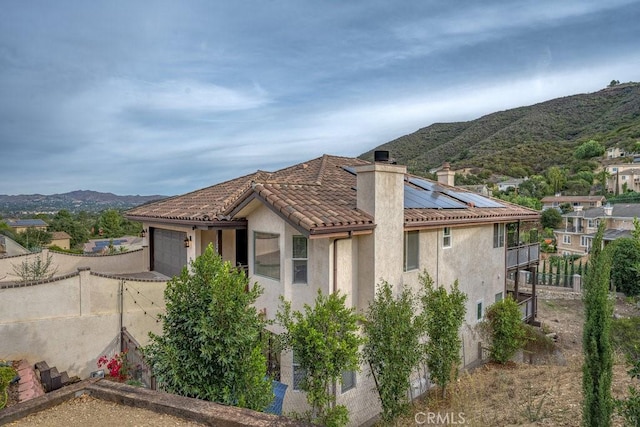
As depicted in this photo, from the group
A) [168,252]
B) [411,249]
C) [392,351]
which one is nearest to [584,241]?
[411,249]

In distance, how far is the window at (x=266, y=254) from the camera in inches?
400

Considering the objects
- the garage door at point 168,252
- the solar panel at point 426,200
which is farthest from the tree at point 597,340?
the garage door at point 168,252

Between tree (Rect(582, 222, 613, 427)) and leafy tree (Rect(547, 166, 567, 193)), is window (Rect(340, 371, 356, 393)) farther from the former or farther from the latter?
leafy tree (Rect(547, 166, 567, 193))

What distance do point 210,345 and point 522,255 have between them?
16639mm

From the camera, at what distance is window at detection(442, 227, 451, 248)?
12484 millimetres

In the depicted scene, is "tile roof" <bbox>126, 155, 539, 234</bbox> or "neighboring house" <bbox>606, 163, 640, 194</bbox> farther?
"neighboring house" <bbox>606, 163, 640, 194</bbox>

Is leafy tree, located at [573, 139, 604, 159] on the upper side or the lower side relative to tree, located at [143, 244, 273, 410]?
upper

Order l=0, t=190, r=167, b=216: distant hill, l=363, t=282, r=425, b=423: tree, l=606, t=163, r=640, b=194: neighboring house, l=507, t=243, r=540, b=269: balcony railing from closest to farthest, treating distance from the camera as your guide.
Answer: l=363, t=282, r=425, b=423: tree < l=507, t=243, r=540, b=269: balcony railing < l=606, t=163, r=640, b=194: neighboring house < l=0, t=190, r=167, b=216: distant hill

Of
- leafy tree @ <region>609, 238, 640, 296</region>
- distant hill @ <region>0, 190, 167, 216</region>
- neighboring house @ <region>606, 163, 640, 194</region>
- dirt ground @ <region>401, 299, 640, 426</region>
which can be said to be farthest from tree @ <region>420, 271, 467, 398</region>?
distant hill @ <region>0, 190, 167, 216</region>

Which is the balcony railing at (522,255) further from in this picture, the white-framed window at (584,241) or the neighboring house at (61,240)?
the neighboring house at (61,240)

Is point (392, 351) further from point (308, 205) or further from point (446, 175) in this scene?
point (446, 175)

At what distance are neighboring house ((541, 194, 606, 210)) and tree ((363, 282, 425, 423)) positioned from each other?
204 ft

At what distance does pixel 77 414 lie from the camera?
17.7 ft

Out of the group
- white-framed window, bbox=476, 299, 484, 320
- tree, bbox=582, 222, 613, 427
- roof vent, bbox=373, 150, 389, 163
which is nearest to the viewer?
tree, bbox=582, 222, 613, 427
